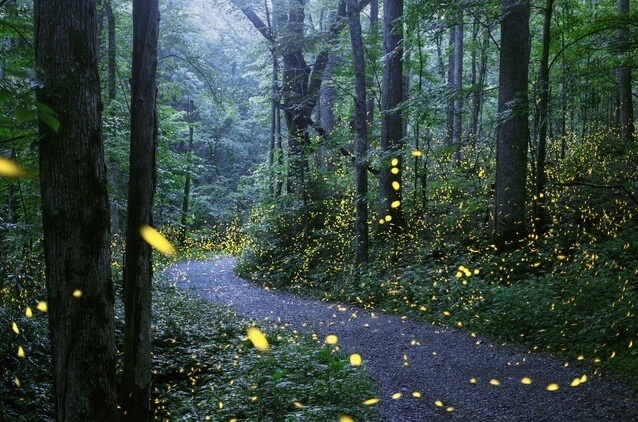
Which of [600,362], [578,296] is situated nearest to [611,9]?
[578,296]

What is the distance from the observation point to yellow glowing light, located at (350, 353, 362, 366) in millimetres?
7330

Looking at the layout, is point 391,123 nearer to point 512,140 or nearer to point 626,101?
point 512,140

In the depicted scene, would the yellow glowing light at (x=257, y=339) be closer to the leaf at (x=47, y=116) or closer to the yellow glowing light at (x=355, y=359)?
the yellow glowing light at (x=355, y=359)

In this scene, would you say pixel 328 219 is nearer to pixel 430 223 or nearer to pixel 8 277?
pixel 430 223

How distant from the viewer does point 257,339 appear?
8.77m

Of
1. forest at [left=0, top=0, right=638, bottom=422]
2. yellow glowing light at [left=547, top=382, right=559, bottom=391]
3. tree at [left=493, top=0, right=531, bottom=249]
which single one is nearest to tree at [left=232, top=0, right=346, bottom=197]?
forest at [left=0, top=0, right=638, bottom=422]

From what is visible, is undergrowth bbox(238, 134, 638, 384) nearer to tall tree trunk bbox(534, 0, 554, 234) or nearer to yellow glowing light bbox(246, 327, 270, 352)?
tall tree trunk bbox(534, 0, 554, 234)

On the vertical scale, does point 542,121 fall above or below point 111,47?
below

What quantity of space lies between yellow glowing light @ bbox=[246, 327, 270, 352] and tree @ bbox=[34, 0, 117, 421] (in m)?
4.12

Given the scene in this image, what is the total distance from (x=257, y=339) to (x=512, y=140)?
7574mm

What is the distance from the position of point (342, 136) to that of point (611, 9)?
11.4 meters

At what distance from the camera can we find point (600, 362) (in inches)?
263

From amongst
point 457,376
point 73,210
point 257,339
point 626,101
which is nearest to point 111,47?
point 257,339

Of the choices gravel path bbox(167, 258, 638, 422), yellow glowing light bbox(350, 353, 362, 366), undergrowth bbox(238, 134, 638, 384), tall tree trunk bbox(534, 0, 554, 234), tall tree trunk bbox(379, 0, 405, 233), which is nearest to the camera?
gravel path bbox(167, 258, 638, 422)
